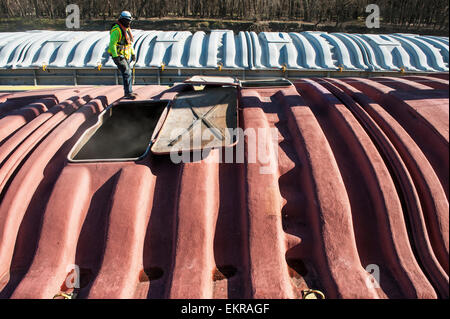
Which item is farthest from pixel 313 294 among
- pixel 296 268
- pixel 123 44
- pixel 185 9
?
pixel 185 9

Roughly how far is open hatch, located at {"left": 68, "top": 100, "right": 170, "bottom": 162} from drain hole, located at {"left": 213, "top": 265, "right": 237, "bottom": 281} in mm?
1487

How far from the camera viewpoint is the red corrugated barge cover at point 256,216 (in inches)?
73.4

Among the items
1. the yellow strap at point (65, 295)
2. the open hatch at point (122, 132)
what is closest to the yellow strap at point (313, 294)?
the yellow strap at point (65, 295)

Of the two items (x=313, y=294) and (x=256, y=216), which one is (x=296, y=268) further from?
(x=256, y=216)

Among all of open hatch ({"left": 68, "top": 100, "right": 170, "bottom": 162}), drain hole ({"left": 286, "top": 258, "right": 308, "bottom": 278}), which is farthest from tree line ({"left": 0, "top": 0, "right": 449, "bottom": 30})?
drain hole ({"left": 286, "top": 258, "right": 308, "bottom": 278})

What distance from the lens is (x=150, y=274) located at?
6.64 feet

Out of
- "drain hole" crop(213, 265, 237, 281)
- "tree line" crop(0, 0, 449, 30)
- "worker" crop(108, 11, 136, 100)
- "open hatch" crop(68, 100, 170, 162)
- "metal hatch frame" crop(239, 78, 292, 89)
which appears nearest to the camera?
"drain hole" crop(213, 265, 237, 281)

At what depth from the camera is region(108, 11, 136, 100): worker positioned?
4715 millimetres

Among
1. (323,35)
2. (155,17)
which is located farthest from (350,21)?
(155,17)

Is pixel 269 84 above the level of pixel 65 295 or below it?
above

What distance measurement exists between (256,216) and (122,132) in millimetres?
2309

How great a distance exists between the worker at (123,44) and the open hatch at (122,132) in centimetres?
109

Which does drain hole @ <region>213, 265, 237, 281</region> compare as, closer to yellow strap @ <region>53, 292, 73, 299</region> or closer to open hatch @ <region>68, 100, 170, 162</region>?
yellow strap @ <region>53, 292, 73, 299</region>
